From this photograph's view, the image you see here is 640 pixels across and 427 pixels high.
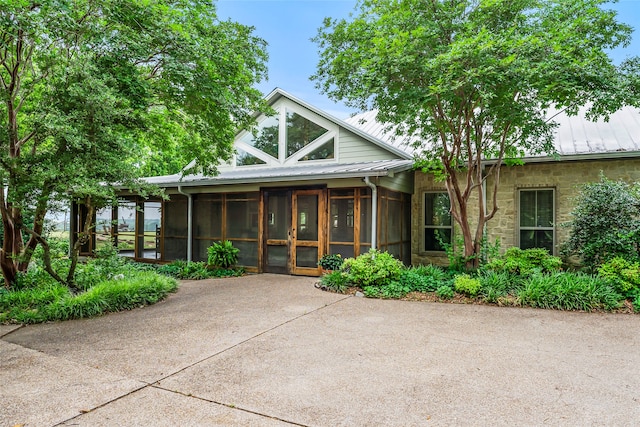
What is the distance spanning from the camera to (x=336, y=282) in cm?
735

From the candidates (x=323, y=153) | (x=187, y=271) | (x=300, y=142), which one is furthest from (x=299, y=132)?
(x=187, y=271)

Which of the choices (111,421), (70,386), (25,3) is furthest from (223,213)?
(111,421)

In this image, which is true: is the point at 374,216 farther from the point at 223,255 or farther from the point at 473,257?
the point at 223,255

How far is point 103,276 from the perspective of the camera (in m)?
7.05

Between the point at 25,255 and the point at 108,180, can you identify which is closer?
the point at 108,180

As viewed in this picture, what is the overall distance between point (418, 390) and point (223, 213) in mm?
8247

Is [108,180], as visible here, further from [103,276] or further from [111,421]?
[111,421]

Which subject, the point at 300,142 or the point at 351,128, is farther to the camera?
the point at 300,142

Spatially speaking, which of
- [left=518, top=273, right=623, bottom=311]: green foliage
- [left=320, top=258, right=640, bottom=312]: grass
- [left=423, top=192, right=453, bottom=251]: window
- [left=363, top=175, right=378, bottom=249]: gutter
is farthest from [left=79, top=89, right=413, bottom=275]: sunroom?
[left=518, top=273, right=623, bottom=311]: green foliage

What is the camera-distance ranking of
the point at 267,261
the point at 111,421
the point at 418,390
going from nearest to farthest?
the point at 111,421 → the point at 418,390 → the point at 267,261

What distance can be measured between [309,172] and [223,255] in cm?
323

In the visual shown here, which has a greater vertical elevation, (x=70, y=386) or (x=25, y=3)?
(x=25, y=3)

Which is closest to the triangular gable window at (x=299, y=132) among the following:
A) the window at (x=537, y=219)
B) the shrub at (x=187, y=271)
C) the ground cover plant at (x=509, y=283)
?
the shrub at (x=187, y=271)

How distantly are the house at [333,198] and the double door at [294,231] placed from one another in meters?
0.03
